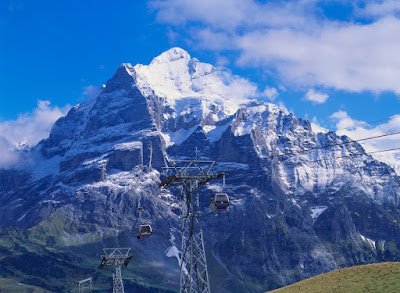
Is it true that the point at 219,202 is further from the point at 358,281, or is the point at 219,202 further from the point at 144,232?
the point at 144,232

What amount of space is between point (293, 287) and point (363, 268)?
49.9 ft

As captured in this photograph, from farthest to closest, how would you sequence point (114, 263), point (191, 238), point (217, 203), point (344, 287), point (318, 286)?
point (114, 263) → point (318, 286) → point (344, 287) → point (217, 203) → point (191, 238)

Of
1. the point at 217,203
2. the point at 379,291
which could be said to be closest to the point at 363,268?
the point at 379,291

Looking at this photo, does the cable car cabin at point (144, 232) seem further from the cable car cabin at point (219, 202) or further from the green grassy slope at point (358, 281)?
the cable car cabin at point (219, 202)

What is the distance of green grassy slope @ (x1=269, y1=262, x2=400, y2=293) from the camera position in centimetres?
9000

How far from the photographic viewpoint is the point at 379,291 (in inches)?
3398

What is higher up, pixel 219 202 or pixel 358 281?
pixel 219 202

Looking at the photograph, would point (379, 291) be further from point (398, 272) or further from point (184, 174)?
point (184, 174)

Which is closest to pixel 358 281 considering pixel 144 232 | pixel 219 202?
pixel 219 202

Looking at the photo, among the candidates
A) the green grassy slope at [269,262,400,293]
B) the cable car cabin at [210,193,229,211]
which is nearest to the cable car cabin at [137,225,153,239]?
the green grassy slope at [269,262,400,293]

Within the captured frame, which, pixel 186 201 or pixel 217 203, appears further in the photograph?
pixel 217 203

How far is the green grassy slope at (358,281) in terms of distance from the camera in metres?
90.0

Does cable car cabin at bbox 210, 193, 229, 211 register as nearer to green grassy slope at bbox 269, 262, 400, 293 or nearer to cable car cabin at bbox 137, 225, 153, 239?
green grassy slope at bbox 269, 262, 400, 293

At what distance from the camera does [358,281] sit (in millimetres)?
97938
